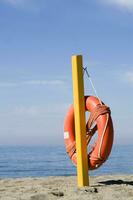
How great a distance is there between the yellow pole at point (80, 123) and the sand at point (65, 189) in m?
0.22

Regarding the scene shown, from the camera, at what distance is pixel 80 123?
7.59 meters

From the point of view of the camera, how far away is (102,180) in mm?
8438

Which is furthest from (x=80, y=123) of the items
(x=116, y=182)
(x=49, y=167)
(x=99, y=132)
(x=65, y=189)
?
(x=49, y=167)

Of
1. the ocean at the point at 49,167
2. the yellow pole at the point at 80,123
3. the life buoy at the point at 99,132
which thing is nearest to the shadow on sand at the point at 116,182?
the life buoy at the point at 99,132

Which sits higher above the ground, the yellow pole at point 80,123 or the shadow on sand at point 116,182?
the yellow pole at point 80,123

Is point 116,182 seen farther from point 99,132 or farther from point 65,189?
point 65,189

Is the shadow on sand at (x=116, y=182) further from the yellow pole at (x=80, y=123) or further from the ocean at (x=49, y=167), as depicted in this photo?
the ocean at (x=49, y=167)

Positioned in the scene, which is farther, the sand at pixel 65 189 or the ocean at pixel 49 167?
the ocean at pixel 49 167

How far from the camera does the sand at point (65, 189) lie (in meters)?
6.71

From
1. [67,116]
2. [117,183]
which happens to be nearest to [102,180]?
[117,183]

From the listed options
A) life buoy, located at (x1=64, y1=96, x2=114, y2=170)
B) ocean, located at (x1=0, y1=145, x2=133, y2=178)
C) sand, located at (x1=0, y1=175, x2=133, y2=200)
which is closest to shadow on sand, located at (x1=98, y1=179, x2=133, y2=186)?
sand, located at (x1=0, y1=175, x2=133, y2=200)

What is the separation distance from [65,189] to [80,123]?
1.00 meters

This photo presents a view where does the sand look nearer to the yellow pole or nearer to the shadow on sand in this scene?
the shadow on sand

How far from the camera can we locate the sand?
671cm
